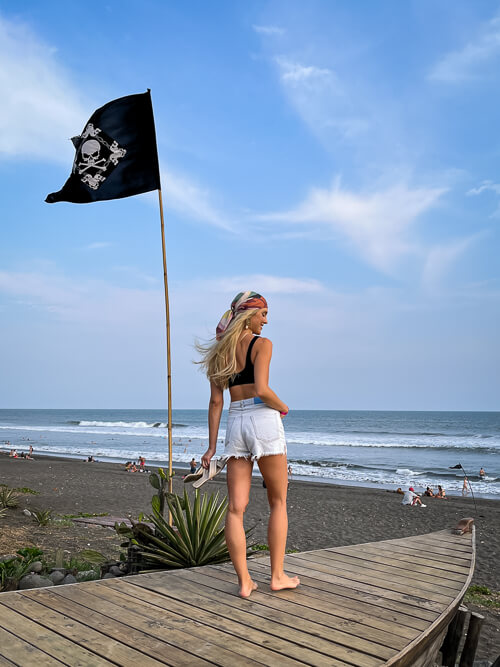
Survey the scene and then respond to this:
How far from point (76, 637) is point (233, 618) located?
0.84 metres

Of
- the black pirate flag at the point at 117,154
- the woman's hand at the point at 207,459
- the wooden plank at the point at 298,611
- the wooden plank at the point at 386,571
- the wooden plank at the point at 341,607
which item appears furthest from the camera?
the black pirate flag at the point at 117,154

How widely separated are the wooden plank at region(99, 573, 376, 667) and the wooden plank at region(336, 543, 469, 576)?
1.75 metres

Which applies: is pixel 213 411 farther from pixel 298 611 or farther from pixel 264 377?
pixel 298 611

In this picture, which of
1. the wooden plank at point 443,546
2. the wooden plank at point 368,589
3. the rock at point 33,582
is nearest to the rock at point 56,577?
the rock at point 33,582

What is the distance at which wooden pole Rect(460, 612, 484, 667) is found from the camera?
13.8 feet

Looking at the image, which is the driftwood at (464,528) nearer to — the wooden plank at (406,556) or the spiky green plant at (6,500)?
the wooden plank at (406,556)

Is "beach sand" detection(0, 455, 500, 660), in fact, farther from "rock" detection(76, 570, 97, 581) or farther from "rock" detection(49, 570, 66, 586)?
"rock" detection(76, 570, 97, 581)

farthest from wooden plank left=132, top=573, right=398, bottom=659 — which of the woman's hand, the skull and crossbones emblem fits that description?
the skull and crossbones emblem

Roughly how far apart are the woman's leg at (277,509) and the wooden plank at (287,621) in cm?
17

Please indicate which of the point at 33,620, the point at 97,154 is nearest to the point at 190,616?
the point at 33,620

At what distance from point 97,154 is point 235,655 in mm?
4874

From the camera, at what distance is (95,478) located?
66.8 feet

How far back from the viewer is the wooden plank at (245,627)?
8.48ft

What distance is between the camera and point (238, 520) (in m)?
3.50
